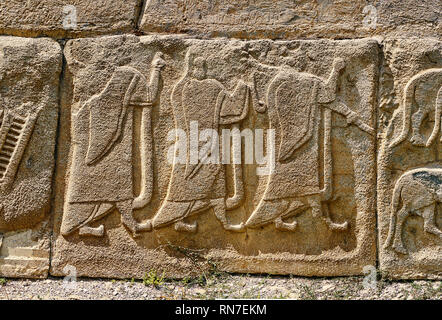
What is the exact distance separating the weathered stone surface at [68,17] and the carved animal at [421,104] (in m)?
1.82

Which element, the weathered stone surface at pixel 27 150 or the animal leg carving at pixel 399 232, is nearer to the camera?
the animal leg carving at pixel 399 232

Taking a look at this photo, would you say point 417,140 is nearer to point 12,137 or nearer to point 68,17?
point 68,17

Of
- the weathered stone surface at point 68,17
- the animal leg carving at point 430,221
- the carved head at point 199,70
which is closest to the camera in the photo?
the animal leg carving at point 430,221

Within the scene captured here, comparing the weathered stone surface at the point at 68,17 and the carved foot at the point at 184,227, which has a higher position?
the weathered stone surface at the point at 68,17

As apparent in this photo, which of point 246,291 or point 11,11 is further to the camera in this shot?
point 11,11

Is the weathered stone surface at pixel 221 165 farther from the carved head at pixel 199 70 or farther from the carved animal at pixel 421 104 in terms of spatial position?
the carved animal at pixel 421 104

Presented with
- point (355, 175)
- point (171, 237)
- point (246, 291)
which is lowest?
point (246, 291)

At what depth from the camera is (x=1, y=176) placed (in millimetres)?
3262

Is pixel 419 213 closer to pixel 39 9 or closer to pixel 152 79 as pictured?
pixel 152 79

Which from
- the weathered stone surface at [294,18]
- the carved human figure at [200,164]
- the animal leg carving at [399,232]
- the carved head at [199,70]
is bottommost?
the animal leg carving at [399,232]

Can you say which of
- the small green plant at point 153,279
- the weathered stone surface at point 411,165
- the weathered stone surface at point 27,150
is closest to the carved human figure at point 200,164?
the small green plant at point 153,279

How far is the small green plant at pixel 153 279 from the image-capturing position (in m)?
3.23

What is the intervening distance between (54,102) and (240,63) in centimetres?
121

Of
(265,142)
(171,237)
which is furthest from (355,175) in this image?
(171,237)
